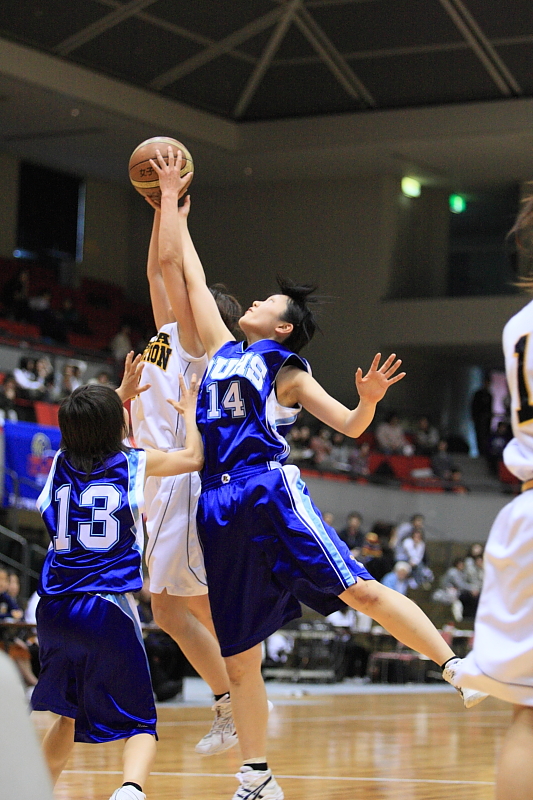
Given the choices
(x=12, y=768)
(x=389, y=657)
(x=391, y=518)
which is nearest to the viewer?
(x=12, y=768)

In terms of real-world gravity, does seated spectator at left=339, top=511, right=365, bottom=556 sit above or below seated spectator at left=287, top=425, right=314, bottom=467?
below

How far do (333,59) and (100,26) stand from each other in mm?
3838

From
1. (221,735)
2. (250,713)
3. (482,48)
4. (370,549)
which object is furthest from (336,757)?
(482,48)

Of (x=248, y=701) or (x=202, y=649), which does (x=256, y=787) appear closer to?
(x=248, y=701)

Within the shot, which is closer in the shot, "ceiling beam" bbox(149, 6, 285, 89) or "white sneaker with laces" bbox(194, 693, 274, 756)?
"white sneaker with laces" bbox(194, 693, 274, 756)

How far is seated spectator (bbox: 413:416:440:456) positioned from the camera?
21.5 metres

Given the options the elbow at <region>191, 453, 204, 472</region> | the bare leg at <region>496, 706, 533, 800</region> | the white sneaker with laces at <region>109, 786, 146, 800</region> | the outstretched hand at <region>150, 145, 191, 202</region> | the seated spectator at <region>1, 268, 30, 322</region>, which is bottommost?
the white sneaker with laces at <region>109, 786, 146, 800</region>

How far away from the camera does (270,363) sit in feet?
13.0

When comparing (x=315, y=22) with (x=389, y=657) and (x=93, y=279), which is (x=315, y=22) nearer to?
(x=93, y=279)

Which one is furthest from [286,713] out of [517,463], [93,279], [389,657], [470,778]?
[93,279]

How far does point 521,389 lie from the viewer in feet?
7.84

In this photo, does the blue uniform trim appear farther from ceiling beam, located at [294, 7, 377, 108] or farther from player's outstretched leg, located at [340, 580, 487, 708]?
ceiling beam, located at [294, 7, 377, 108]

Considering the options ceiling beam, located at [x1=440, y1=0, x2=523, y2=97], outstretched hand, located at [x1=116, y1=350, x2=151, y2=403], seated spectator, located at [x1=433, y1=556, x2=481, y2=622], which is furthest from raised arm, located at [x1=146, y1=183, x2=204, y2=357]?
ceiling beam, located at [x1=440, y1=0, x2=523, y2=97]

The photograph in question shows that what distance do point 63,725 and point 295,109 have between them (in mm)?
17933
